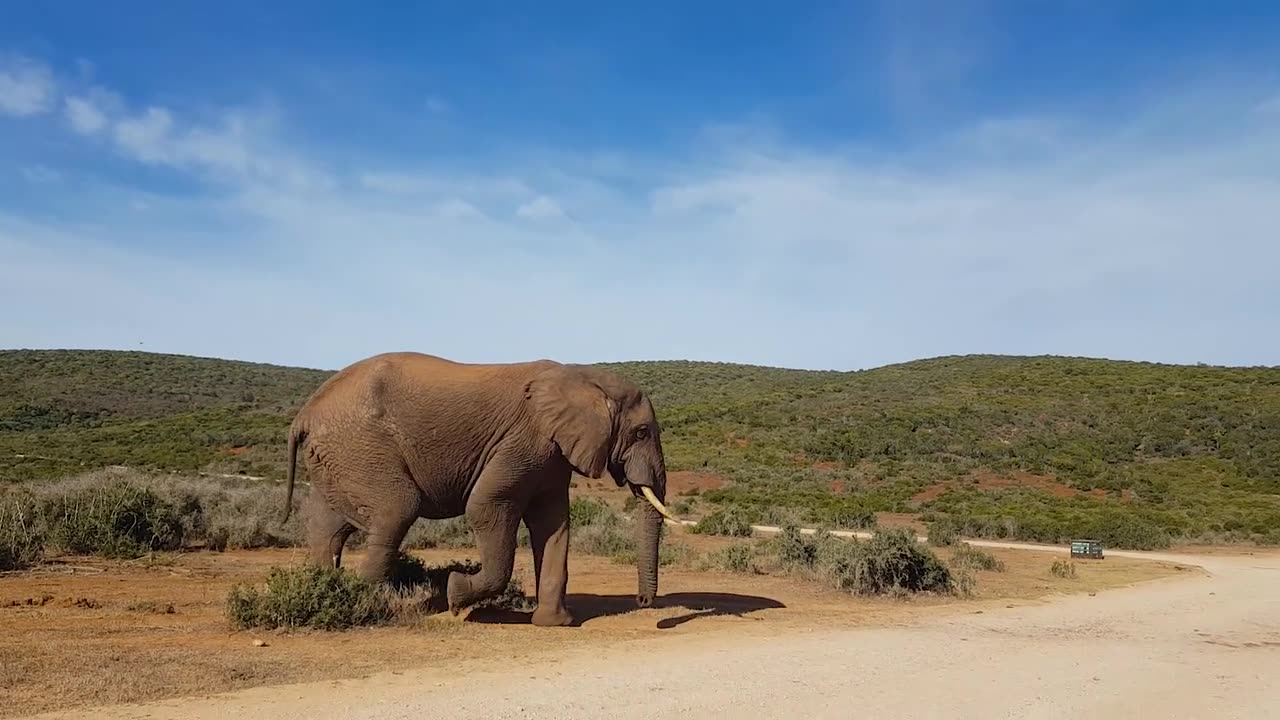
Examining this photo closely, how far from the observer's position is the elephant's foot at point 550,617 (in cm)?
1006

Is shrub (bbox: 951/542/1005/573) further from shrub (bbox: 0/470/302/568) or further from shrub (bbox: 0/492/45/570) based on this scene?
shrub (bbox: 0/492/45/570)

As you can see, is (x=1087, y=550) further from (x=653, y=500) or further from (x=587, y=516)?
(x=653, y=500)

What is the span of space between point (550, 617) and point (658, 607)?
2.03m

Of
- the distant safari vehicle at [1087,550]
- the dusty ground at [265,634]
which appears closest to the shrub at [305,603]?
the dusty ground at [265,634]

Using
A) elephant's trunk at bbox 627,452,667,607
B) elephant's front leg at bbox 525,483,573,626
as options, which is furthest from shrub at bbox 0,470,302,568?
elephant's trunk at bbox 627,452,667,607

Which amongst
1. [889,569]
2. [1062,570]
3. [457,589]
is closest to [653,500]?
[457,589]

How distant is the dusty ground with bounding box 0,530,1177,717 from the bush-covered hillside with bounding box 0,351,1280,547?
1424cm

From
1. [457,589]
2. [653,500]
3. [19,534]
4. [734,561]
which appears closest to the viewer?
[457,589]

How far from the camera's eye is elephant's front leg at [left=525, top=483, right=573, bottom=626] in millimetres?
10062

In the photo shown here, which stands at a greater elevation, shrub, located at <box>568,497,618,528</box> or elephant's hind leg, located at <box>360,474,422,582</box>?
elephant's hind leg, located at <box>360,474,422,582</box>

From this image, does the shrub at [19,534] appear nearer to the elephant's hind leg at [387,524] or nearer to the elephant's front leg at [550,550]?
the elephant's hind leg at [387,524]

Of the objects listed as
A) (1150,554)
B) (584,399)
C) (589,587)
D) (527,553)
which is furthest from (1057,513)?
(584,399)

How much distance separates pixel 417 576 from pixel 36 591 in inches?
181

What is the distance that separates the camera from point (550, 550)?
10.1 m
